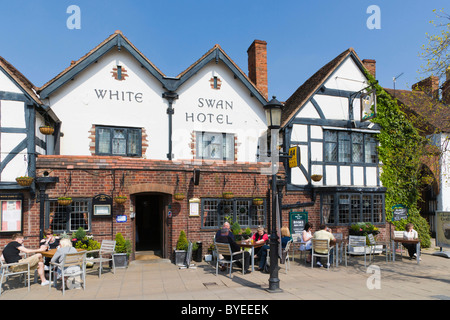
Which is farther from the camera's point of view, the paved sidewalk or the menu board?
the menu board

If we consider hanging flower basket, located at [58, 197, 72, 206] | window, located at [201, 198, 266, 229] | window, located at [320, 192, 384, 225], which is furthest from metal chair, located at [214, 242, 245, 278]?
window, located at [320, 192, 384, 225]

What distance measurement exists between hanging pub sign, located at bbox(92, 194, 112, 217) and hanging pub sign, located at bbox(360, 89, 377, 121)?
1113 cm

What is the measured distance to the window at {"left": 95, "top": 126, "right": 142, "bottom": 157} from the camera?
40.2 feet

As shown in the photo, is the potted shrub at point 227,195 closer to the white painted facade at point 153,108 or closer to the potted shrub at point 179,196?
the potted shrub at point 179,196

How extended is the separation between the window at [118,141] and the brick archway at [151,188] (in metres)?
1.70

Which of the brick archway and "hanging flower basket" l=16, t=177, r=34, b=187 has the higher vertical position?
"hanging flower basket" l=16, t=177, r=34, b=187

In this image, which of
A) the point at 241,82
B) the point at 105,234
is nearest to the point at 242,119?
the point at 241,82

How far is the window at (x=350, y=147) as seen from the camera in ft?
47.8

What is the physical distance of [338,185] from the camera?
14.3 m

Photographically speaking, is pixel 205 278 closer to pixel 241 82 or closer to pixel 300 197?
pixel 300 197

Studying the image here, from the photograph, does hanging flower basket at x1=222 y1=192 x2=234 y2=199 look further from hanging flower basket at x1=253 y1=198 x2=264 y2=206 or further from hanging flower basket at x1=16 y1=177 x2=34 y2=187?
hanging flower basket at x1=16 y1=177 x2=34 y2=187

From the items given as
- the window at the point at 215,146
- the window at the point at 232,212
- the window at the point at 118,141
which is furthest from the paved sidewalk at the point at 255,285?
the window at the point at 215,146

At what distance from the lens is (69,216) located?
10828 mm

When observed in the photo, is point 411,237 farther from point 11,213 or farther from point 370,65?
point 11,213
